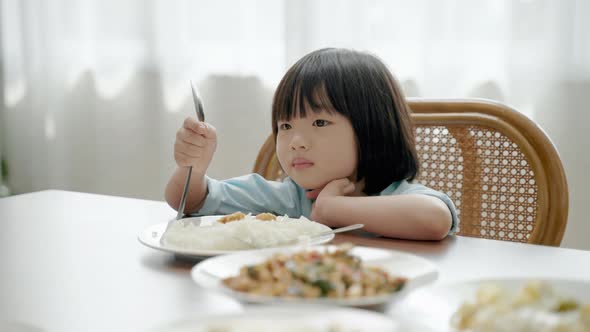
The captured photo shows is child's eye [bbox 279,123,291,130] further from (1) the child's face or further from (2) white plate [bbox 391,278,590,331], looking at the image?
(2) white plate [bbox 391,278,590,331]

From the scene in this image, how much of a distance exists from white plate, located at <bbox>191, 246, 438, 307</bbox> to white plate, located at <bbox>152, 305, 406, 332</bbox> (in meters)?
0.07

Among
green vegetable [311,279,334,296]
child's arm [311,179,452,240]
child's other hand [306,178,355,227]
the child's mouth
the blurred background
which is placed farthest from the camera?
the blurred background

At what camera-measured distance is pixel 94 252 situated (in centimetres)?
81

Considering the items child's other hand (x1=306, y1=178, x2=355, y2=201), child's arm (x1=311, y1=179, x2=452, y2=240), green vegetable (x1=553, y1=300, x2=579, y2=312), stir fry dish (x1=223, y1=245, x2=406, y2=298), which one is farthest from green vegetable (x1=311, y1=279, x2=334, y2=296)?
child's other hand (x1=306, y1=178, x2=355, y2=201)

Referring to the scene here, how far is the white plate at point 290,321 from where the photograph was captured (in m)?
0.42

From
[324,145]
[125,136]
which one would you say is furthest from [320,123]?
[125,136]

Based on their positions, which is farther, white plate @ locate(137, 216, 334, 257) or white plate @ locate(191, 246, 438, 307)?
white plate @ locate(137, 216, 334, 257)

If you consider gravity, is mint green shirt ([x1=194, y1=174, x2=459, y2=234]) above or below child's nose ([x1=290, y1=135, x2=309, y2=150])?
below

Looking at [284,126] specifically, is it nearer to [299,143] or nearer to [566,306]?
[299,143]

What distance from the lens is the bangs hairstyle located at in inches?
44.7

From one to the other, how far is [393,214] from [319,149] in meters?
Answer: 0.22

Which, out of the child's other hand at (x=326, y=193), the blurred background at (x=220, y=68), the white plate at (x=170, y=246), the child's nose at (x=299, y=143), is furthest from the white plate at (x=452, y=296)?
the blurred background at (x=220, y=68)

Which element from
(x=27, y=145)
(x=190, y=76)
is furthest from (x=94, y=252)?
(x=27, y=145)

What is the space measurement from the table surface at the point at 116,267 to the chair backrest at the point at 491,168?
0.32 metres
